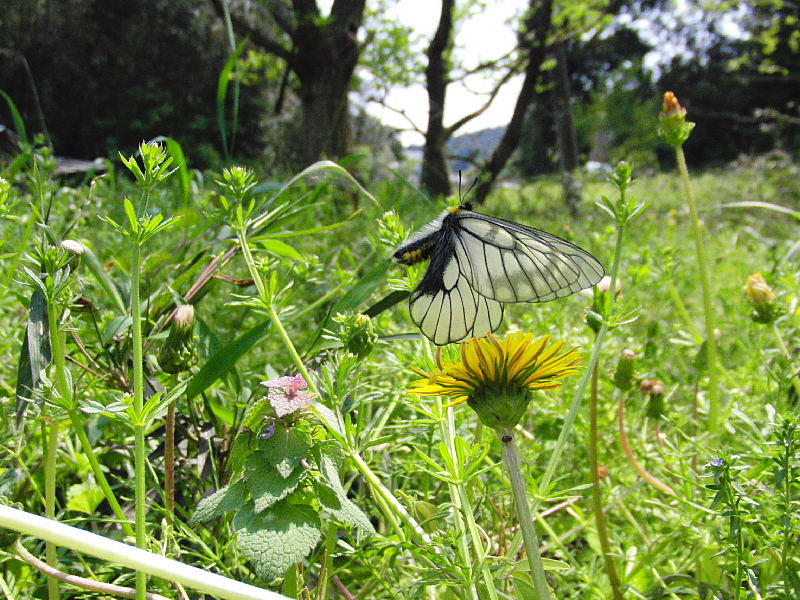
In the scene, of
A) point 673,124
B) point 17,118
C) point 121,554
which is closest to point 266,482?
point 121,554

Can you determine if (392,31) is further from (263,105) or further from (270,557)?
(270,557)

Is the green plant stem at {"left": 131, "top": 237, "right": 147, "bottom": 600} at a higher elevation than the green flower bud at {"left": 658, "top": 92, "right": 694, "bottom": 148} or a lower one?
lower

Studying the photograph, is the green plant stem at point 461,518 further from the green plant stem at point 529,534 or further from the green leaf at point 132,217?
the green leaf at point 132,217

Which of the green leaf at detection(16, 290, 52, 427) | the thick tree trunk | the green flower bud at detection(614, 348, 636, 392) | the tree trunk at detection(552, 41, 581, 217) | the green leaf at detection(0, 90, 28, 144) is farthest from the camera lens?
the tree trunk at detection(552, 41, 581, 217)

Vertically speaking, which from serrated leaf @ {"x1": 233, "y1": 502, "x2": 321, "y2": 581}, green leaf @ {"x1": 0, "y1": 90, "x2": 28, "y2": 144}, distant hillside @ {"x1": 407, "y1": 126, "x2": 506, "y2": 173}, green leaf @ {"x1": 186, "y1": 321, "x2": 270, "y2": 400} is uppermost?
distant hillside @ {"x1": 407, "y1": 126, "x2": 506, "y2": 173}

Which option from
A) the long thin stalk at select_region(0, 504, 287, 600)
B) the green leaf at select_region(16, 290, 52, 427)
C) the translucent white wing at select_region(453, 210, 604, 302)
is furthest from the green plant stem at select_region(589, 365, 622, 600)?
the green leaf at select_region(16, 290, 52, 427)

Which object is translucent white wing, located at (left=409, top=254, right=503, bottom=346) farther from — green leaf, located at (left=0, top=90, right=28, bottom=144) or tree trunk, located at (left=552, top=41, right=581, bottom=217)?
tree trunk, located at (left=552, top=41, right=581, bottom=217)

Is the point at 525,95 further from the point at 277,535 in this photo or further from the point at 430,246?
the point at 277,535

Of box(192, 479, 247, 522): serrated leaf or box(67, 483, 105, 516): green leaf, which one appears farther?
box(67, 483, 105, 516): green leaf
